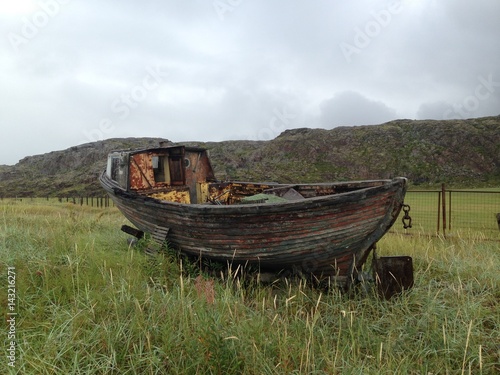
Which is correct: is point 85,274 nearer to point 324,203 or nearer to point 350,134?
point 324,203

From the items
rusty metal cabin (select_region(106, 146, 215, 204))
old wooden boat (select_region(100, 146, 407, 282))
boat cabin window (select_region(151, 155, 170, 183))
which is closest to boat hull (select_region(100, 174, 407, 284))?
old wooden boat (select_region(100, 146, 407, 282))

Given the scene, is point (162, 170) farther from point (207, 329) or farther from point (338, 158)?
point (338, 158)

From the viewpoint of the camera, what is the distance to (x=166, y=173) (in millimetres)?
9203

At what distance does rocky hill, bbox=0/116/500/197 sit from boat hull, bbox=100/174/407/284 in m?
39.9

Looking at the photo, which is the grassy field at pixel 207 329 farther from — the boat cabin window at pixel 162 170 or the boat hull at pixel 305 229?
the boat cabin window at pixel 162 170

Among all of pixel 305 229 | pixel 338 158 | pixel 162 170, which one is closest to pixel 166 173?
pixel 162 170

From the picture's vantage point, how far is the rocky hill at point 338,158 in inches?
2110

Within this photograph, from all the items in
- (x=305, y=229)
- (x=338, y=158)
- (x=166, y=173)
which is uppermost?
(x=338, y=158)

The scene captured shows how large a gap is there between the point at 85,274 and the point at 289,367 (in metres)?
2.88

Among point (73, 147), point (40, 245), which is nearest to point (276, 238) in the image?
point (40, 245)

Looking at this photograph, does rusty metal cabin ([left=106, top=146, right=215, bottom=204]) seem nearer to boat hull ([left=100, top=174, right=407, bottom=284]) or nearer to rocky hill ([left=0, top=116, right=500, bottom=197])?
boat hull ([left=100, top=174, right=407, bottom=284])

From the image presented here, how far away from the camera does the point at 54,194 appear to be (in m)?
47.6

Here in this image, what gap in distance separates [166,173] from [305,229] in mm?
5200

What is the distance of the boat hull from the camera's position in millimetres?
4969
